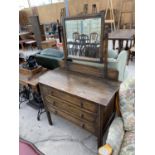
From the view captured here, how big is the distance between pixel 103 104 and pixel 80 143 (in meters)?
0.88

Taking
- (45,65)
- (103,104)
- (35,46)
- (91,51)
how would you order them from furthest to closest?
(35,46)
(45,65)
(91,51)
(103,104)

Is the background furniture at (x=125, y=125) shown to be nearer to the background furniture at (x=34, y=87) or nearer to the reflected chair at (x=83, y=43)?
the reflected chair at (x=83, y=43)

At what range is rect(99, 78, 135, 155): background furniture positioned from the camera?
1.05 m

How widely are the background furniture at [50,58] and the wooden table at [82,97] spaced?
0.78 feet

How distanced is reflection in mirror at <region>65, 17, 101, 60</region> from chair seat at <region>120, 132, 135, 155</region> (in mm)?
781

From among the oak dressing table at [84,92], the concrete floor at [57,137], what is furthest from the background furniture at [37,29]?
the oak dressing table at [84,92]

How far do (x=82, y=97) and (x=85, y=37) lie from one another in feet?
2.00

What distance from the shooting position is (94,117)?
121cm

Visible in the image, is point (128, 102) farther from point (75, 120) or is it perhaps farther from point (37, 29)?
point (37, 29)

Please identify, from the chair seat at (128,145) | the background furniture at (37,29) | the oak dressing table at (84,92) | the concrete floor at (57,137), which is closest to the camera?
the chair seat at (128,145)

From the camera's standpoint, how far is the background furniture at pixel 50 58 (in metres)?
1.79
